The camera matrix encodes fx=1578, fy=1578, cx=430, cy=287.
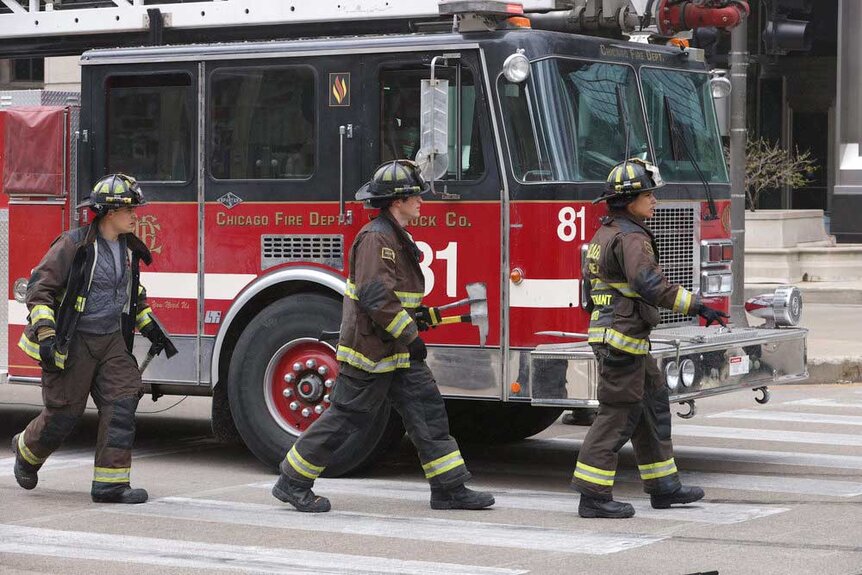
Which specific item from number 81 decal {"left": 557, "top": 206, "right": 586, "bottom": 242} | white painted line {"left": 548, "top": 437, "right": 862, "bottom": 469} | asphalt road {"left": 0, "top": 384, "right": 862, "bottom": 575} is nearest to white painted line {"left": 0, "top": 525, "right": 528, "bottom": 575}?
asphalt road {"left": 0, "top": 384, "right": 862, "bottom": 575}

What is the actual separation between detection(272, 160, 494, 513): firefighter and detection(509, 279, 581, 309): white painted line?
735 millimetres

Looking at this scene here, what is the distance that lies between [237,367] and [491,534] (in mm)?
2485

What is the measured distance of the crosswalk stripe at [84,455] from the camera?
9.85m

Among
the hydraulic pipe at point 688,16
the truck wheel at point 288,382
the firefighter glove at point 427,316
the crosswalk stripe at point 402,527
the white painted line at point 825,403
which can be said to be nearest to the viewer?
the crosswalk stripe at point 402,527

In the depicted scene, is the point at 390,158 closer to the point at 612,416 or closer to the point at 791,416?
the point at 612,416

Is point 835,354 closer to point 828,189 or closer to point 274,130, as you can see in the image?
point 274,130

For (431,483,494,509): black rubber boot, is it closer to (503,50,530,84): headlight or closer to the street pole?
(503,50,530,84): headlight

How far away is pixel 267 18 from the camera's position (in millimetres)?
9922

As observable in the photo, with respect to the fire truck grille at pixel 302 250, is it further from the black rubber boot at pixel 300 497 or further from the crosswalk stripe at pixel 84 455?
the crosswalk stripe at pixel 84 455

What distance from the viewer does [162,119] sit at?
9836 millimetres

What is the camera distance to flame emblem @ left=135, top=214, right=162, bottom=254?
980 cm

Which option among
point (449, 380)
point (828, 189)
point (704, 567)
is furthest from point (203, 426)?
point (828, 189)

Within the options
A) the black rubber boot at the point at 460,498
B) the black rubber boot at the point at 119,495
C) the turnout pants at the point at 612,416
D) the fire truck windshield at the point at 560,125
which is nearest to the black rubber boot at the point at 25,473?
the black rubber boot at the point at 119,495

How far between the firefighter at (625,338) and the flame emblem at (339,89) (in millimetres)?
1893
